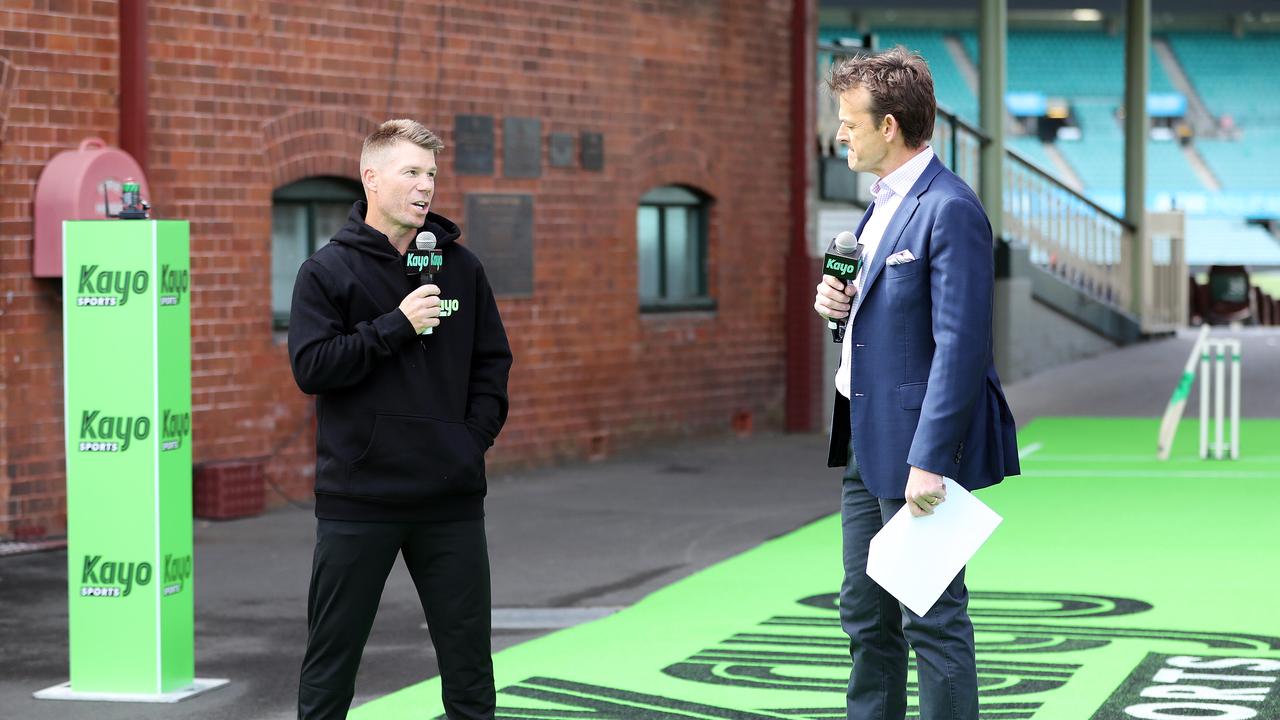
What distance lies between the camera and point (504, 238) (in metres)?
13.0

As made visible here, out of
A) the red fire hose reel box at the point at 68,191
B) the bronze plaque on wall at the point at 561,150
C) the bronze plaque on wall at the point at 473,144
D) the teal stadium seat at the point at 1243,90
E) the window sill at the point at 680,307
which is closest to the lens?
the red fire hose reel box at the point at 68,191

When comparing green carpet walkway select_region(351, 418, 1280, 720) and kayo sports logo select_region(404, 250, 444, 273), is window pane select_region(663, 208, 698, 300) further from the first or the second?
kayo sports logo select_region(404, 250, 444, 273)

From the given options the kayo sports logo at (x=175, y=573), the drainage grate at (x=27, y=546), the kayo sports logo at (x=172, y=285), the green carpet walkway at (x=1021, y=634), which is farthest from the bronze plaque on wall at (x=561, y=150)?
the kayo sports logo at (x=175, y=573)

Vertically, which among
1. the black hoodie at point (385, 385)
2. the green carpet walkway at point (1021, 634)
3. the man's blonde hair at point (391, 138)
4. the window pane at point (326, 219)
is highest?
the window pane at point (326, 219)

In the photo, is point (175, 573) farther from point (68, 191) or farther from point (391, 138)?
point (68, 191)

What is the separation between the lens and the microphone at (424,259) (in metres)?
4.48

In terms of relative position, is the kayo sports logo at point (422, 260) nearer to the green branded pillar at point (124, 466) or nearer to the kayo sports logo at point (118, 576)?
the green branded pillar at point (124, 466)

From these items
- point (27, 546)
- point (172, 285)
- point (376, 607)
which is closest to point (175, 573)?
point (172, 285)

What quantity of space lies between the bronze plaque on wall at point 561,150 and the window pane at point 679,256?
1.67m

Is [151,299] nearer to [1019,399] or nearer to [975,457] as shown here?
[975,457]

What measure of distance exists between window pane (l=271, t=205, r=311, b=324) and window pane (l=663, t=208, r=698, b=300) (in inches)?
165

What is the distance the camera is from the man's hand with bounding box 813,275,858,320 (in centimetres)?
444

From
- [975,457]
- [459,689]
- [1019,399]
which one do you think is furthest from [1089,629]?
[1019,399]

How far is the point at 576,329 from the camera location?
544 inches
